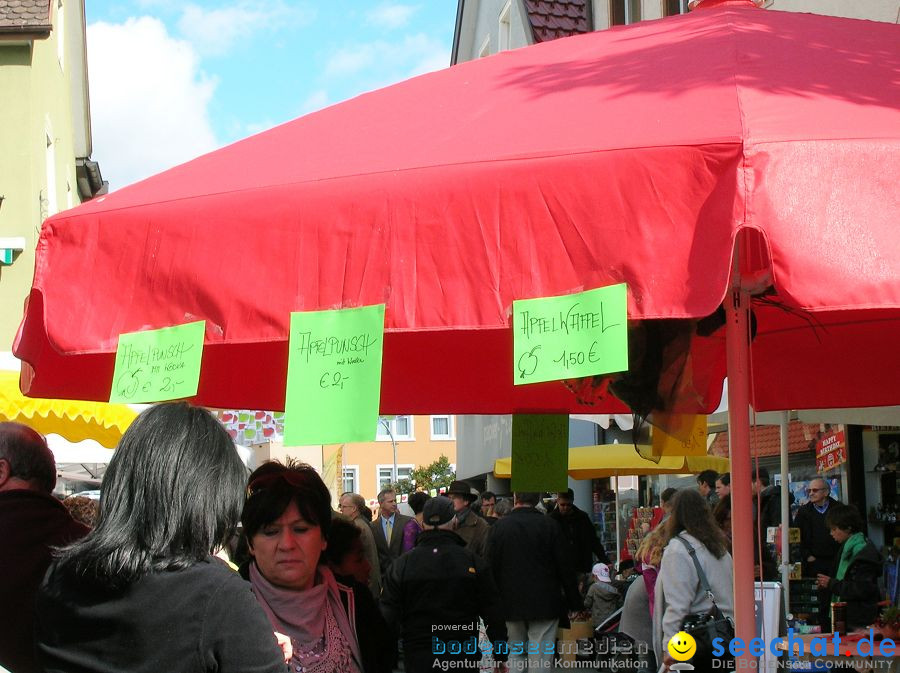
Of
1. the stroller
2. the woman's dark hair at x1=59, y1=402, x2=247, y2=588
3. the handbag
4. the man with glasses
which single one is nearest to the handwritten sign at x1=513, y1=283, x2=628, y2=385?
the woman's dark hair at x1=59, y1=402, x2=247, y2=588

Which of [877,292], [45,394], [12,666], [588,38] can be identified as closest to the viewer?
[877,292]

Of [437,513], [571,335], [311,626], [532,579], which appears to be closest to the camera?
[571,335]

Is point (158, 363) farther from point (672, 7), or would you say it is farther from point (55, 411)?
point (672, 7)

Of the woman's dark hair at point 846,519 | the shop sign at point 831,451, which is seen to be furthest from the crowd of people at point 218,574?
the shop sign at point 831,451

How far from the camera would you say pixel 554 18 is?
814 inches

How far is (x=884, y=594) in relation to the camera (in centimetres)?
998

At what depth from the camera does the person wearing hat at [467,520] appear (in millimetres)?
12859

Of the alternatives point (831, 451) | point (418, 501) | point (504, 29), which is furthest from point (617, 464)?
point (504, 29)

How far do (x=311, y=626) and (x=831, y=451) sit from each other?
1040 cm

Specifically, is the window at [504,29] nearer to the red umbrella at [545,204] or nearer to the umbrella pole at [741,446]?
the red umbrella at [545,204]

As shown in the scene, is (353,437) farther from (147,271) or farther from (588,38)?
(588,38)

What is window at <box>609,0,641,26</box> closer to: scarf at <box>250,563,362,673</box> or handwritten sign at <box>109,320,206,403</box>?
scarf at <box>250,563,362,673</box>

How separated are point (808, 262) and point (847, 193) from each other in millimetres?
189

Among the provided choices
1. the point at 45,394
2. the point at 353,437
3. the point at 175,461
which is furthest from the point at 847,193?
the point at 45,394
